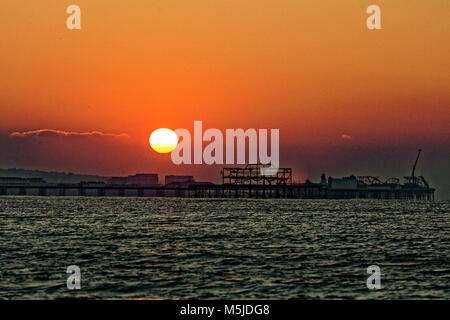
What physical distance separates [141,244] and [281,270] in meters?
15.2

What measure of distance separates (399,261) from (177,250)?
12918mm

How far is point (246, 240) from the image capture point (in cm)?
4241

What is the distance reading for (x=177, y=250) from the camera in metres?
35.2

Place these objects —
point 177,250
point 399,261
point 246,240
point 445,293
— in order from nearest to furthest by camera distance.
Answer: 1. point 445,293
2. point 399,261
3. point 177,250
4. point 246,240

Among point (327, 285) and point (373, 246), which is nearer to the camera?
point (327, 285)
